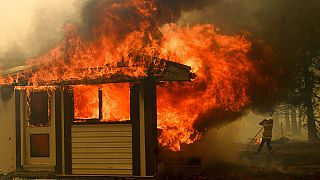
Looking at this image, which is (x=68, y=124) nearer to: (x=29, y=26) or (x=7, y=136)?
(x=7, y=136)

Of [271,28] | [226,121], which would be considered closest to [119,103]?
[226,121]

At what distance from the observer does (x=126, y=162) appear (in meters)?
10.0

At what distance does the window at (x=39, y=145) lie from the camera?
1069cm

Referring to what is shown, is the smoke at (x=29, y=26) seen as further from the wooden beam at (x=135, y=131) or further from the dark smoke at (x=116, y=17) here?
the wooden beam at (x=135, y=131)

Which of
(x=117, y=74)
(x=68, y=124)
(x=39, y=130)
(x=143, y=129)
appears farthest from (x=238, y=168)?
(x=39, y=130)

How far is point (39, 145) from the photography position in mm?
10758

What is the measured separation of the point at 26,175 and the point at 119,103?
138 inches

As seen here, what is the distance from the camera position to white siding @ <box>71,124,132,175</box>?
1005 centimetres

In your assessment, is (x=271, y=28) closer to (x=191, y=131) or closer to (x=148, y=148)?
(x=191, y=131)

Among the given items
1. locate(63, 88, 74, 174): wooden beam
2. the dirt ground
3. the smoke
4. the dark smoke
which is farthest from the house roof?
the smoke

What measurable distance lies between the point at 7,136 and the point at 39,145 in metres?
1.12

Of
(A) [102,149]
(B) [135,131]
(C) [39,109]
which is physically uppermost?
(C) [39,109]

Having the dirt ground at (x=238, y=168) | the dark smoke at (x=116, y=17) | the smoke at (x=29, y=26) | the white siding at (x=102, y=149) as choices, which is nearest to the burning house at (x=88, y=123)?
the white siding at (x=102, y=149)

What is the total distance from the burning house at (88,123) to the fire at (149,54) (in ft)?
0.20
